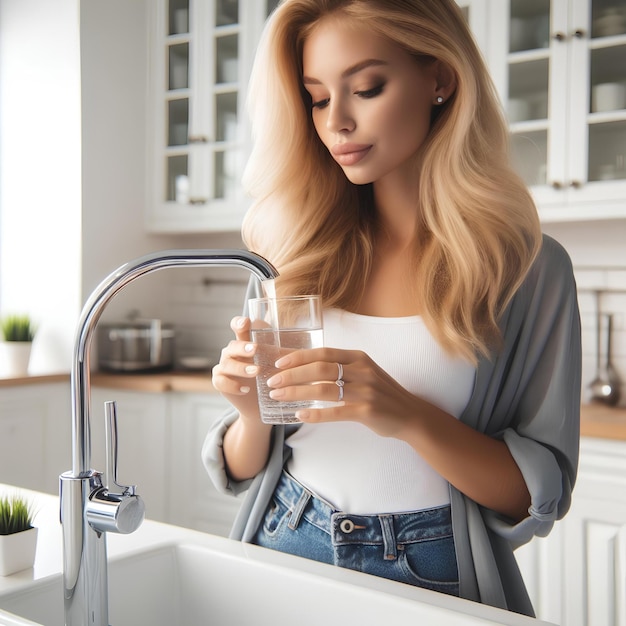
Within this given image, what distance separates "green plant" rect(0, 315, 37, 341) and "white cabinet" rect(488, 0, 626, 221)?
6.27ft

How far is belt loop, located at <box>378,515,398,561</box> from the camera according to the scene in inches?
41.8

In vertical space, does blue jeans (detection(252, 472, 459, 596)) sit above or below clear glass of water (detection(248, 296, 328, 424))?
below

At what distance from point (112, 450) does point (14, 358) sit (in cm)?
233

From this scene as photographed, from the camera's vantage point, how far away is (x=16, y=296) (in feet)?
10.8

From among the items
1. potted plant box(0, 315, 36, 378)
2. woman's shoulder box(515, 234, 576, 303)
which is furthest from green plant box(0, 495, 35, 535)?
potted plant box(0, 315, 36, 378)

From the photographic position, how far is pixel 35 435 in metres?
2.86

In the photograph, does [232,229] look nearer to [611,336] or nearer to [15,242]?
[15,242]

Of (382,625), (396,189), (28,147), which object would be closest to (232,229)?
(28,147)

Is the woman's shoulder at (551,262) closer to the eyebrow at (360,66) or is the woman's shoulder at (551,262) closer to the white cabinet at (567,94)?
the eyebrow at (360,66)

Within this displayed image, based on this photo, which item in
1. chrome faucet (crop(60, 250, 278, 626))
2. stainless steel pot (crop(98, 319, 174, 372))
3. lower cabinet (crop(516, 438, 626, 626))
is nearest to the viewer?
chrome faucet (crop(60, 250, 278, 626))

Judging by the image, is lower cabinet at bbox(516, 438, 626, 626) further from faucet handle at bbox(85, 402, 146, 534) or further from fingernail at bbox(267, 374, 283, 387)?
faucet handle at bbox(85, 402, 146, 534)

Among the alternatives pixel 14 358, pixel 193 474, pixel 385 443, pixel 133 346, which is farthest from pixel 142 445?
pixel 385 443

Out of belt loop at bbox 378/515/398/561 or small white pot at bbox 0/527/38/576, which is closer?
small white pot at bbox 0/527/38/576

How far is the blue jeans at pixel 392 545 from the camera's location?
3.50 ft
